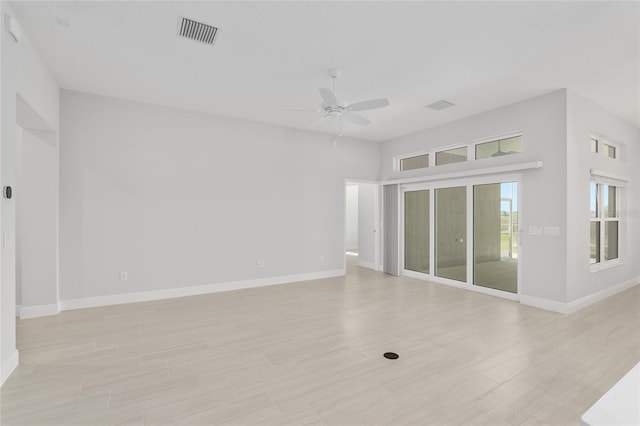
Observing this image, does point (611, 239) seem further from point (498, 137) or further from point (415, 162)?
point (415, 162)

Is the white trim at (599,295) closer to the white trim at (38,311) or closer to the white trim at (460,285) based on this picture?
the white trim at (460,285)

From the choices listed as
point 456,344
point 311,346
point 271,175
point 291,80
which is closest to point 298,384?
point 311,346

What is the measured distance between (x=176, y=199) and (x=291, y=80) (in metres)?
2.75

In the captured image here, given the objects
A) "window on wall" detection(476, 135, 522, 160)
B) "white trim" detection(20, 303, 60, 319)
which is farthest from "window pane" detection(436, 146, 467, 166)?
"white trim" detection(20, 303, 60, 319)

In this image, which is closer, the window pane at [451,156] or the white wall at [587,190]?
the white wall at [587,190]

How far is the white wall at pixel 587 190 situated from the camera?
440cm

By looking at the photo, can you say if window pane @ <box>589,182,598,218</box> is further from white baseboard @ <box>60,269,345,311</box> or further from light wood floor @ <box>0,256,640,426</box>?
white baseboard @ <box>60,269,345,311</box>

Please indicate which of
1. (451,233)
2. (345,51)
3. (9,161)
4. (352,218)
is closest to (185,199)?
(9,161)

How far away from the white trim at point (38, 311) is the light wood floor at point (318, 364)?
142 millimetres

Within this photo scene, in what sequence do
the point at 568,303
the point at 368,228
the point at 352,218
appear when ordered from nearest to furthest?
the point at 568,303 < the point at 368,228 < the point at 352,218

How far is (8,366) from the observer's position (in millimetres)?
2592

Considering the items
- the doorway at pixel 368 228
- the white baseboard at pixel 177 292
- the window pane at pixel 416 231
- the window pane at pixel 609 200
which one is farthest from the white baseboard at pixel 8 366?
the window pane at pixel 609 200

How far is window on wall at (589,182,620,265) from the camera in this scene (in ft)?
16.8

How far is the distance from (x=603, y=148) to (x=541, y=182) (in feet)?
6.33
